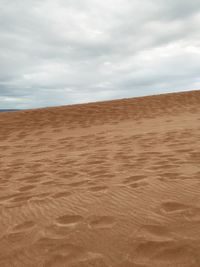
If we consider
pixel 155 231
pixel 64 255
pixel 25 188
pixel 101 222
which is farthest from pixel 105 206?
pixel 25 188

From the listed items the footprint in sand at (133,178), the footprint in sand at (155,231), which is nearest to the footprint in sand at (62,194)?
the footprint in sand at (133,178)

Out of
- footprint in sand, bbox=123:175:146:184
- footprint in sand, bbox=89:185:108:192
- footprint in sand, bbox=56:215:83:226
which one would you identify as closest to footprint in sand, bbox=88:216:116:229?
footprint in sand, bbox=56:215:83:226

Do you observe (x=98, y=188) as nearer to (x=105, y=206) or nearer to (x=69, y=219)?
(x=105, y=206)

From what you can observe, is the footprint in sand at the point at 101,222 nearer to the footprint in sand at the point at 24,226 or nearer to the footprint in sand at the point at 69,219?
the footprint in sand at the point at 69,219

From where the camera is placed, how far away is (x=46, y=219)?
2.72 meters

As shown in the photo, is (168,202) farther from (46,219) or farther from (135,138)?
(135,138)

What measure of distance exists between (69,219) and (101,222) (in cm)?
37

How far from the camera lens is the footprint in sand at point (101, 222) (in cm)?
243

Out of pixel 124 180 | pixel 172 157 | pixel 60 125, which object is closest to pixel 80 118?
pixel 60 125

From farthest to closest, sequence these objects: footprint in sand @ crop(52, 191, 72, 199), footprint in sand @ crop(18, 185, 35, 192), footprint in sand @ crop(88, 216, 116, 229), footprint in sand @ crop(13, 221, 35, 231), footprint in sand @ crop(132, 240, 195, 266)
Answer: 1. footprint in sand @ crop(18, 185, 35, 192)
2. footprint in sand @ crop(52, 191, 72, 199)
3. footprint in sand @ crop(13, 221, 35, 231)
4. footprint in sand @ crop(88, 216, 116, 229)
5. footprint in sand @ crop(132, 240, 195, 266)

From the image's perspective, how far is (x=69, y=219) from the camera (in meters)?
2.68

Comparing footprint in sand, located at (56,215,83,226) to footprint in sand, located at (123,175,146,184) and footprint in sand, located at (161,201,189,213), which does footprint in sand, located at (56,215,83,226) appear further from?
footprint in sand, located at (123,175,146,184)

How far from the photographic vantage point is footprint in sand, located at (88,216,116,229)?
7.97 ft

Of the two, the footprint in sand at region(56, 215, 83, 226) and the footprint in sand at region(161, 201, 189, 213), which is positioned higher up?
the footprint in sand at region(161, 201, 189, 213)
